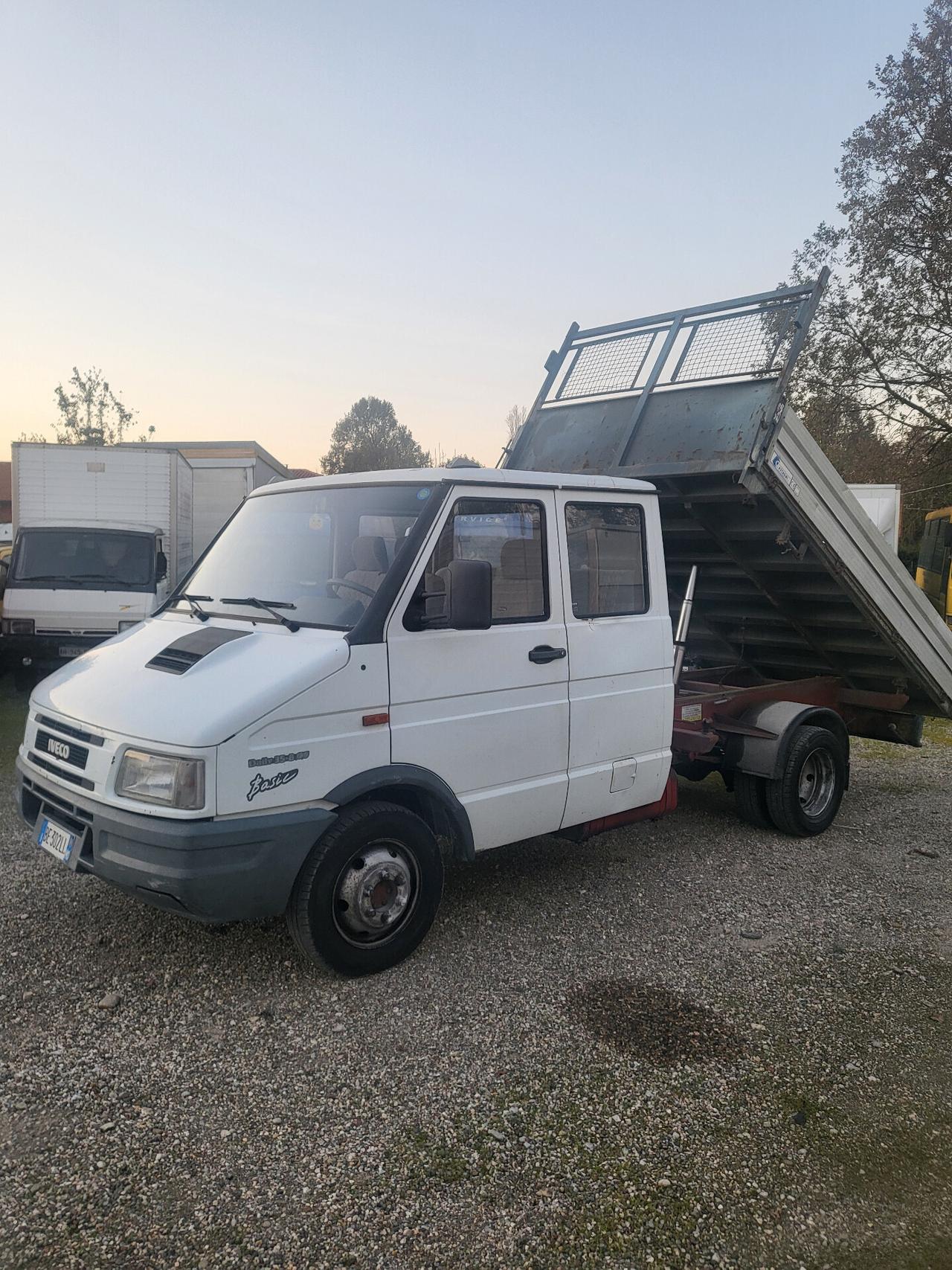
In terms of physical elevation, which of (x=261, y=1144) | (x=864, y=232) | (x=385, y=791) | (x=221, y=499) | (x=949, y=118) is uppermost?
(x=949, y=118)

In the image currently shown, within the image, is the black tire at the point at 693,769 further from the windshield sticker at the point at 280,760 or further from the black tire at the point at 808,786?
the windshield sticker at the point at 280,760

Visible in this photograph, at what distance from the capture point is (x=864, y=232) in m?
23.1

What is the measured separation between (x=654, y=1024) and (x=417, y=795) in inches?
56.1

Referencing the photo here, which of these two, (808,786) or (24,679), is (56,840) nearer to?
(808,786)

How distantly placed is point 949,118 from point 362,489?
24.2m

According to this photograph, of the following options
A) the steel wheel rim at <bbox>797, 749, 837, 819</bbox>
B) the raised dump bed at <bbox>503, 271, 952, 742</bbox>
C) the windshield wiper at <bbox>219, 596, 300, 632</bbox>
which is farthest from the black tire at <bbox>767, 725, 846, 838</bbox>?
the windshield wiper at <bbox>219, 596, 300, 632</bbox>

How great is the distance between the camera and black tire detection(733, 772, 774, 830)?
6238 mm

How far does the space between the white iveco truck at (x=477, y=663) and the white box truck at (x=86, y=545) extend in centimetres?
687

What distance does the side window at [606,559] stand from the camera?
4.76 meters

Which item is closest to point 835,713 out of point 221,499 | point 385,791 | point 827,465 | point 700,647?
point 700,647

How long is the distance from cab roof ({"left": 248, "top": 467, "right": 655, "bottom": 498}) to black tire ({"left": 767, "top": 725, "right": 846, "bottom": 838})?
2.27m

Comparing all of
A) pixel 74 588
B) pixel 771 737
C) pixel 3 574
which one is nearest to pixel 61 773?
pixel 771 737

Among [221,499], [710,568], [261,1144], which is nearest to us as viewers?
[261,1144]

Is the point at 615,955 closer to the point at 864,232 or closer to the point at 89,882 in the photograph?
the point at 89,882
